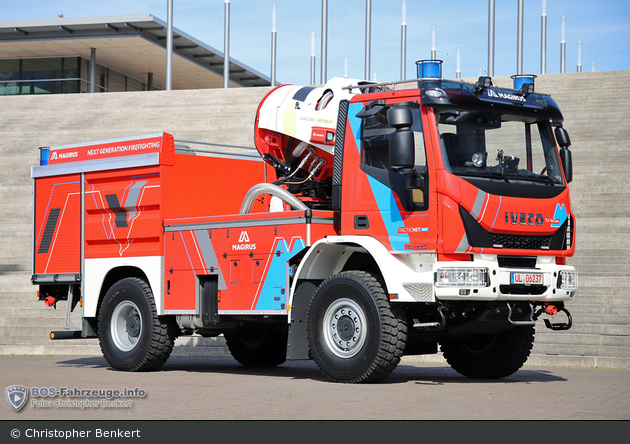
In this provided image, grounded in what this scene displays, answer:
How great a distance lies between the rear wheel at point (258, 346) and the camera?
12680 mm

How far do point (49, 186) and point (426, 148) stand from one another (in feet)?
21.2

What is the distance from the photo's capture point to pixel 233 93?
1145 inches

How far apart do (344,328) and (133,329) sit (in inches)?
145

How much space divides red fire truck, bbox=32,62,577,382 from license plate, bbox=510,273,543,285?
0.06 ft

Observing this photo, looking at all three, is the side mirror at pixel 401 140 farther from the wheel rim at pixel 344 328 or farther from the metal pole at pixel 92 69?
the metal pole at pixel 92 69

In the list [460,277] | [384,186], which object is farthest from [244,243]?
[460,277]

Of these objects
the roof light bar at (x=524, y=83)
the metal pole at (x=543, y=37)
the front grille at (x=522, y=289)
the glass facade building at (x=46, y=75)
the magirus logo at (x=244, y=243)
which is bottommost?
the front grille at (x=522, y=289)

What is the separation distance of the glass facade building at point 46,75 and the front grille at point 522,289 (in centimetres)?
3468

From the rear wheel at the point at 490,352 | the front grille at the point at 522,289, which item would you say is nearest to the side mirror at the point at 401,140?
the front grille at the point at 522,289

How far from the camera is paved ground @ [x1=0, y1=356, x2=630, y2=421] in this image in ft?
22.9

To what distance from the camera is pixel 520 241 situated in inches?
356

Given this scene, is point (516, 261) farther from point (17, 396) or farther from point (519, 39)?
point (519, 39)

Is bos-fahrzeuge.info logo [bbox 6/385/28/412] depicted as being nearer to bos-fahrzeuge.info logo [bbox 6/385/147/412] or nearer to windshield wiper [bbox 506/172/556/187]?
bos-fahrzeuge.info logo [bbox 6/385/147/412]

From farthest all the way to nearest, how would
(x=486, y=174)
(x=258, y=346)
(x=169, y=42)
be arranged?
1. (x=169, y=42)
2. (x=258, y=346)
3. (x=486, y=174)
